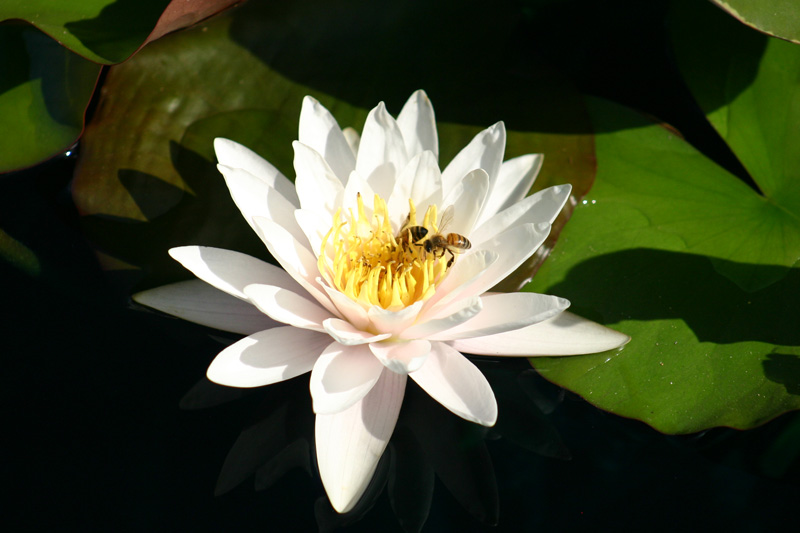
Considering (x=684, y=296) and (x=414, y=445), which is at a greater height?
(x=684, y=296)

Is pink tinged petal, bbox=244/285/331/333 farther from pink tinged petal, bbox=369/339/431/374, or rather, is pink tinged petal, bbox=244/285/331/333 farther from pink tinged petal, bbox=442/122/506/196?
pink tinged petal, bbox=442/122/506/196

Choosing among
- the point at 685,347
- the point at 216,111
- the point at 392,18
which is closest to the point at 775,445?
the point at 685,347

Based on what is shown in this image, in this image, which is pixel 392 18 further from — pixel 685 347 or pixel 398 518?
pixel 398 518

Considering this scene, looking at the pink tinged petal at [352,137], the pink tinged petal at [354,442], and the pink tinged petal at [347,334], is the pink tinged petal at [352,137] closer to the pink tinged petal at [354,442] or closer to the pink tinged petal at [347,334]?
the pink tinged petal at [347,334]

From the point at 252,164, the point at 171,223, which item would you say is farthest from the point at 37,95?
the point at 252,164

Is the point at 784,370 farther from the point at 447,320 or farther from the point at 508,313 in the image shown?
the point at 447,320

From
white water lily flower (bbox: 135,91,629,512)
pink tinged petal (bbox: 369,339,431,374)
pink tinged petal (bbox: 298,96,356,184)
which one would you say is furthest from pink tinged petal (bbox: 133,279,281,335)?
pink tinged petal (bbox: 298,96,356,184)
